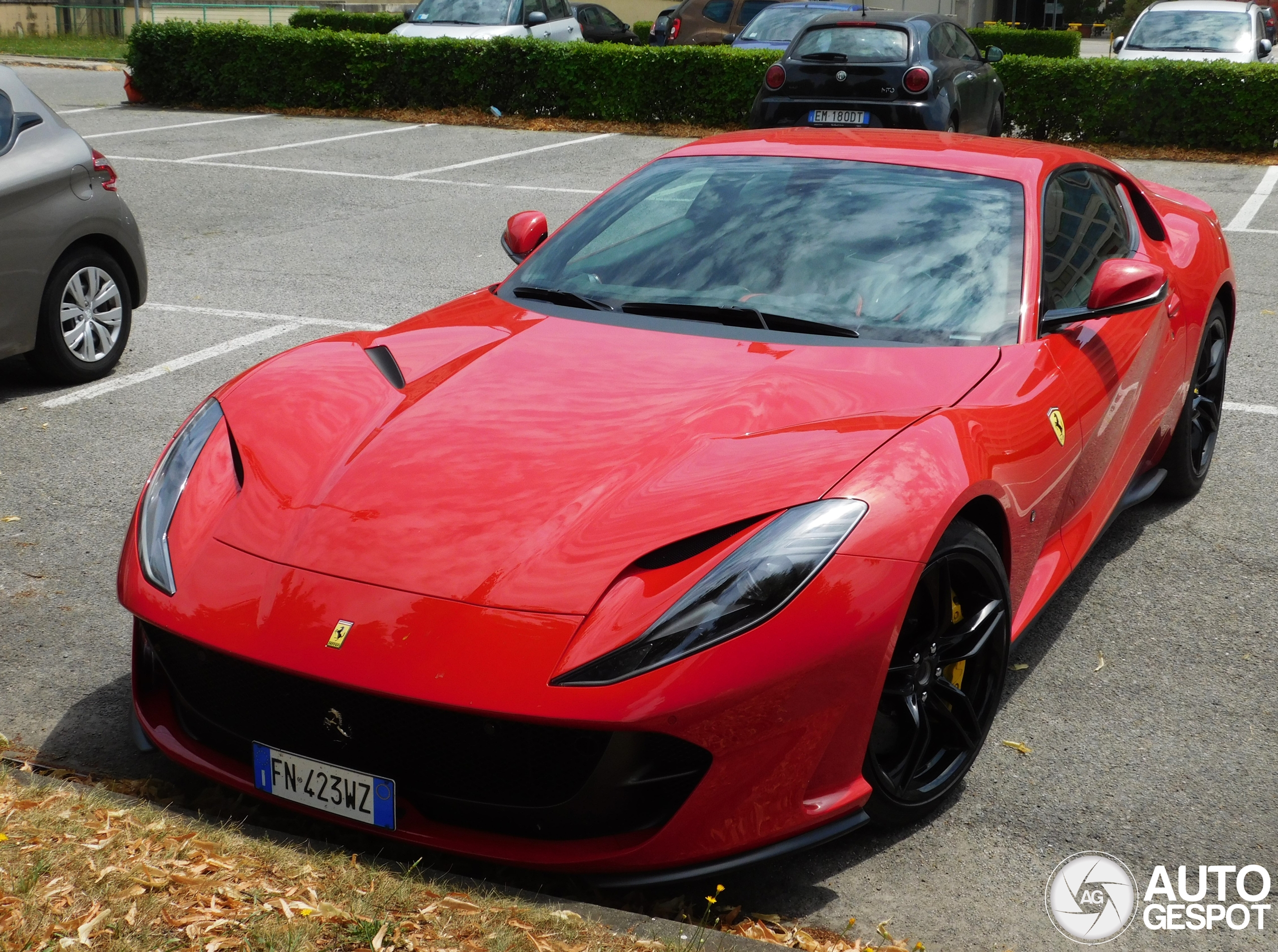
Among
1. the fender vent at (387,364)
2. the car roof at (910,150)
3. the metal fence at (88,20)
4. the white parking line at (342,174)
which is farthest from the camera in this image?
the metal fence at (88,20)

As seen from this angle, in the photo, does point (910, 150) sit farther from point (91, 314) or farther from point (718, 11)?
point (718, 11)

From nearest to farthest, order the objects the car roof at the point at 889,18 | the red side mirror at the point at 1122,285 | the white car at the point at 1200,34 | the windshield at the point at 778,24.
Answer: the red side mirror at the point at 1122,285 < the car roof at the point at 889,18 < the white car at the point at 1200,34 < the windshield at the point at 778,24

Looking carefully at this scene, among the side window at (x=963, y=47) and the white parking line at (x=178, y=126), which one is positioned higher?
the side window at (x=963, y=47)

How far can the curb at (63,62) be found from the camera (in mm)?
30078

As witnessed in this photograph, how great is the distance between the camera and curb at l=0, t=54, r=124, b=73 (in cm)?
3008

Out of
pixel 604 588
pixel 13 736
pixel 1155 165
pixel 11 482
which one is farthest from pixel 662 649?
pixel 1155 165

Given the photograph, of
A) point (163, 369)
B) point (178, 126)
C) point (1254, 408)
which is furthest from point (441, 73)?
point (1254, 408)

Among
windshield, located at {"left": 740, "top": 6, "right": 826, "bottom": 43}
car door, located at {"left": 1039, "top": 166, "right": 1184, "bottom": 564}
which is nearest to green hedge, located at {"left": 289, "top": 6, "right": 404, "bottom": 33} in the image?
windshield, located at {"left": 740, "top": 6, "right": 826, "bottom": 43}

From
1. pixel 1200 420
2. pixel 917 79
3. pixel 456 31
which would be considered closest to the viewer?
pixel 1200 420

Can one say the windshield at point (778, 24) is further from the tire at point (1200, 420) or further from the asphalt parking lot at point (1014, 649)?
the tire at point (1200, 420)

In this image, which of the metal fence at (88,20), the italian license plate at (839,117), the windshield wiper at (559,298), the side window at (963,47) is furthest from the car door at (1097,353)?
the metal fence at (88,20)

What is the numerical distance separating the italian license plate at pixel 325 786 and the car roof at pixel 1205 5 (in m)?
→ 20.1

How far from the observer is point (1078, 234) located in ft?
15.1

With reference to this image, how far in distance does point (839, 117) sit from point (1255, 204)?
425 cm
